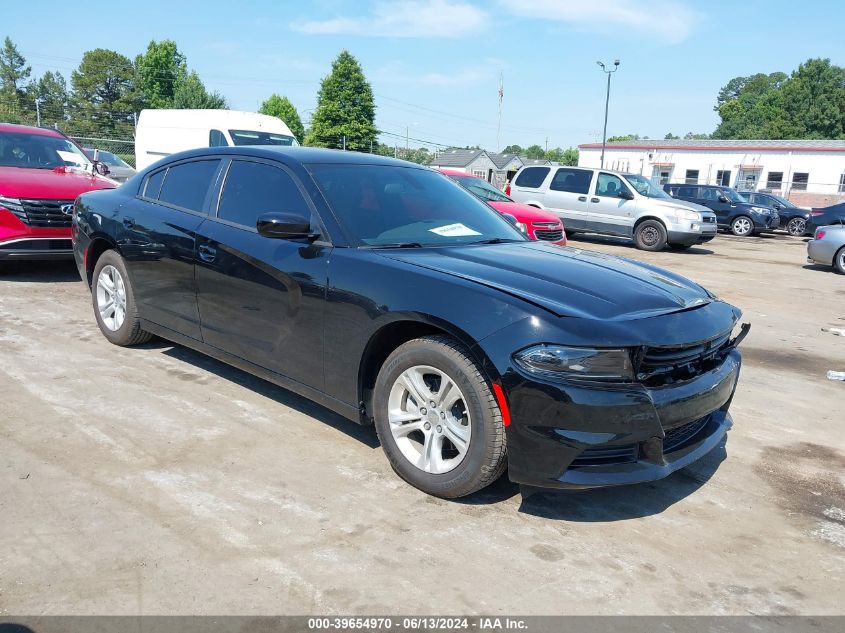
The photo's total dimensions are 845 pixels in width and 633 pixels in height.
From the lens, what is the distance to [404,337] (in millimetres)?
3506

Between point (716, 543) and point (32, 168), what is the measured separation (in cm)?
845

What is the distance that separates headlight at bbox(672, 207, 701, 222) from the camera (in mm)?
16234

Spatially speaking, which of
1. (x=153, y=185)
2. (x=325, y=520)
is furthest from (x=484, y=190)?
(x=325, y=520)

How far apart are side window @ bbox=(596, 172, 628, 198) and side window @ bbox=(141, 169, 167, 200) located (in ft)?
44.4

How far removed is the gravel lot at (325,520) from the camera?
2.60 metres

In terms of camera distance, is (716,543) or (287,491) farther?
(287,491)

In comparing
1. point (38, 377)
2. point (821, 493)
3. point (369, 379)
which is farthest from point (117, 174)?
point (821, 493)

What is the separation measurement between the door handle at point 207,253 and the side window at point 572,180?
552 inches

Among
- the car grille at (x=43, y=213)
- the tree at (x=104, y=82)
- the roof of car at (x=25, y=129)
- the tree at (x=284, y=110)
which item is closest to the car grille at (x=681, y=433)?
the car grille at (x=43, y=213)

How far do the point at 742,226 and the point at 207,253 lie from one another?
23.0 meters

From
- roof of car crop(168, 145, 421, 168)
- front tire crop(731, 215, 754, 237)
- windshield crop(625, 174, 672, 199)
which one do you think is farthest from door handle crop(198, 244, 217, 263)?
front tire crop(731, 215, 754, 237)

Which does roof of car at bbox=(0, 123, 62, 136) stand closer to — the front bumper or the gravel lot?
the gravel lot

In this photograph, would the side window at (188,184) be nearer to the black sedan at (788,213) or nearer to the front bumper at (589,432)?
the front bumper at (589,432)

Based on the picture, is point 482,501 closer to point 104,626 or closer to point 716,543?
point 716,543
